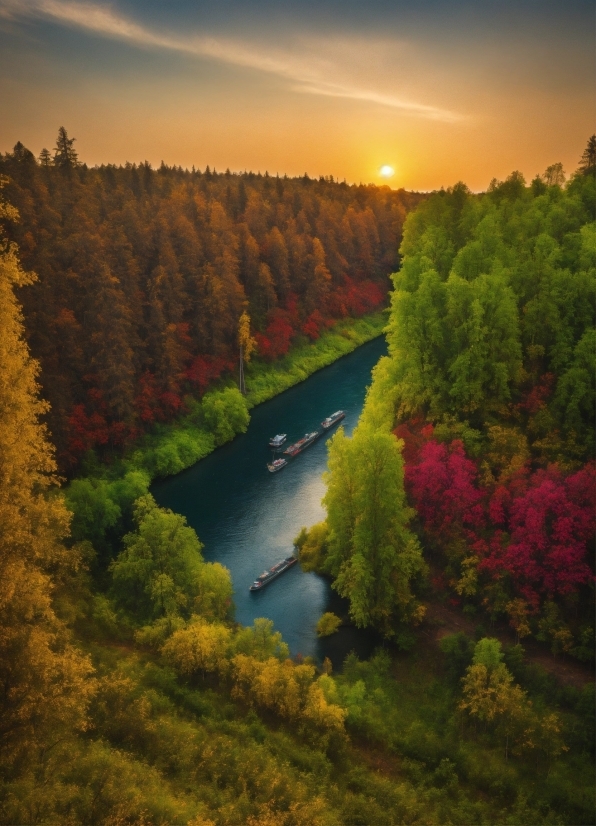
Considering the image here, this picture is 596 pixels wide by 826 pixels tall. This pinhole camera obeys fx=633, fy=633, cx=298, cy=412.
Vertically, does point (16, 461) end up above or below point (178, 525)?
above

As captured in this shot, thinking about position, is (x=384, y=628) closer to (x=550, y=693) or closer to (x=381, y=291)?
(x=550, y=693)

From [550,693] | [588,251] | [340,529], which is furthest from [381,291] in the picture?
[550,693]

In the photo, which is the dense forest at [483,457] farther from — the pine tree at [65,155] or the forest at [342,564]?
the pine tree at [65,155]

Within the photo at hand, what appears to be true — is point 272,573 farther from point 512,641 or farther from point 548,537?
point 548,537

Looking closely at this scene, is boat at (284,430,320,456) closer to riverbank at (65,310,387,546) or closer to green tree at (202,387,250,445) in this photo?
green tree at (202,387,250,445)

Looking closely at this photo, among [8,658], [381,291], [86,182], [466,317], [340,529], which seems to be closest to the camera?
[8,658]

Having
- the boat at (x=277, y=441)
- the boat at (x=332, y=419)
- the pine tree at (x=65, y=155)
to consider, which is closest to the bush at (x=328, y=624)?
the boat at (x=277, y=441)
